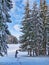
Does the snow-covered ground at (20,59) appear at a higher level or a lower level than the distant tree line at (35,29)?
lower

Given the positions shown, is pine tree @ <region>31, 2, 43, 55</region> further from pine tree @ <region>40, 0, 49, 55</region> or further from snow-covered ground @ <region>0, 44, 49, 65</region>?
snow-covered ground @ <region>0, 44, 49, 65</region>

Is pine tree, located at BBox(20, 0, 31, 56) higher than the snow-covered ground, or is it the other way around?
pine tree, located at BBox(20, 0, 31, 56)

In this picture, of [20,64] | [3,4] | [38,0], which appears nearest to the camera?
[3,4]

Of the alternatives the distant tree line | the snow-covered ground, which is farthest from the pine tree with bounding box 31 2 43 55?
the snow-covered ground

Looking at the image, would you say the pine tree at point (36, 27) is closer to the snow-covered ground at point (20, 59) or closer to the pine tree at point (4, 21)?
the snow-covered ground at point (20, 59)

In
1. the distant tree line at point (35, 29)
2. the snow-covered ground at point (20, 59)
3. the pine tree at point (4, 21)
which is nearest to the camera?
the pine tree at point (4, 21)

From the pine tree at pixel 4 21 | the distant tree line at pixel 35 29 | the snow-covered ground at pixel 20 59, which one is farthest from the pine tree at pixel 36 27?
the pine tree at pixel 4 21

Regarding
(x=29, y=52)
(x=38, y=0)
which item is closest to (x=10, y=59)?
(x=29, y=52)

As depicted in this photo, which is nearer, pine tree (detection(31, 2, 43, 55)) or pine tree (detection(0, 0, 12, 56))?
pine tree (detection(0, 0, 12, 56))

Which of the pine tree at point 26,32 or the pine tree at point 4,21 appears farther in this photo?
the pine tree at point 26,32

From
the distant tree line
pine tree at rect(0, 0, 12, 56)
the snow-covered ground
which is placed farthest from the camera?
the distant tree line

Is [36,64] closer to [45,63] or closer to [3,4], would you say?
[45,63]

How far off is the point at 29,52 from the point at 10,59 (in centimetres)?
42

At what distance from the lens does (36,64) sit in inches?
125
